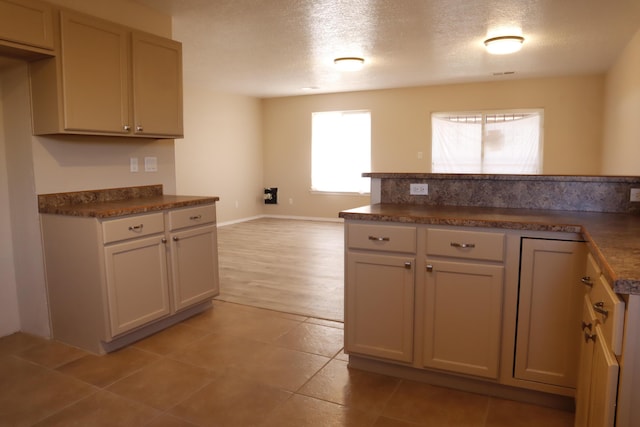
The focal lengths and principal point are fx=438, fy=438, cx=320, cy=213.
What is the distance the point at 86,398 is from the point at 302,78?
535 cm

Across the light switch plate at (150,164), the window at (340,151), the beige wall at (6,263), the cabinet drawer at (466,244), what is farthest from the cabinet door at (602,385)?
the window at (340,151)

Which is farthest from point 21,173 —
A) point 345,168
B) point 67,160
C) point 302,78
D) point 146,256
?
point 345,168

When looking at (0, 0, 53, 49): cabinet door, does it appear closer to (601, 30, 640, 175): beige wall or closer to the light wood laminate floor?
the light wood laminate floor

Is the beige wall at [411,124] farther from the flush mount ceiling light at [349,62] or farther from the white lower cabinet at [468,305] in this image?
the white lower cabinet at [468,305]

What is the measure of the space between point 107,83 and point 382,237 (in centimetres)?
206

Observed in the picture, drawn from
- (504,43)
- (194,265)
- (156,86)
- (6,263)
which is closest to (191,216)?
(194,265)

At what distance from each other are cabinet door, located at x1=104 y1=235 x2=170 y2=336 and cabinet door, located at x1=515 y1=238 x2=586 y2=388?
2.17 metres

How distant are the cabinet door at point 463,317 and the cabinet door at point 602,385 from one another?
2.17 ft

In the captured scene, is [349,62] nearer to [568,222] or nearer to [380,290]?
[380,290]

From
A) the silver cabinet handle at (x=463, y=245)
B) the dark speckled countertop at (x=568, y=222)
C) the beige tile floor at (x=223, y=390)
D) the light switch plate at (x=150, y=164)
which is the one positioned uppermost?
the light switch plate at (x=150, y=164)

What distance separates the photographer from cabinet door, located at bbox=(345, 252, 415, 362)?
229cm

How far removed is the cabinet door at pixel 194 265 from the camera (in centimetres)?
305

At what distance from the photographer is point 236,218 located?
26.9ft

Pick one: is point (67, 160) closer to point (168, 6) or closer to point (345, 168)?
point (168, 6)
